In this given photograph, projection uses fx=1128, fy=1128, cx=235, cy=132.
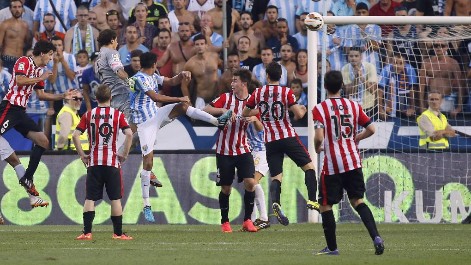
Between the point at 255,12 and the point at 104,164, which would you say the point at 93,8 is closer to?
the point at 255,12

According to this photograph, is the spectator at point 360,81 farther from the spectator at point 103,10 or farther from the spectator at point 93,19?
the spectator at point 93,19

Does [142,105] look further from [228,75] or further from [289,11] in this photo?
[289,11]

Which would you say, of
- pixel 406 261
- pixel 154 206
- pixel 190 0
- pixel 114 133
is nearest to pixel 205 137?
pixel 154 206

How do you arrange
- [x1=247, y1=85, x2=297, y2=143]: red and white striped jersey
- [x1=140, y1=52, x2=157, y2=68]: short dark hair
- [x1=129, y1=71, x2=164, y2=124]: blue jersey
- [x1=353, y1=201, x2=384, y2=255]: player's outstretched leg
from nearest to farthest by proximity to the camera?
[x1=353, y1=201, x2=384, y2=255]: player's outstretched leg
[x1=247, y1=85, x2=297, y2=143]: red and white striped jersey
[x1=140, y1=52, x2=157, y2=68]: short dark hair
[x1=129, y1=71, x2=164, y2=124]: blue jersey

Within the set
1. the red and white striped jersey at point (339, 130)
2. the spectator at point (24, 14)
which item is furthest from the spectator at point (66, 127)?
the red and white striped jersey at point (339, 130)

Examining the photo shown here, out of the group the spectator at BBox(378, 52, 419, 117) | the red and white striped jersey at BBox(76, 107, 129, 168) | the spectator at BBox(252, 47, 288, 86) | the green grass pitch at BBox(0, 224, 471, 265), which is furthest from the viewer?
the spectator at BBox(252, 47, 288, 86)

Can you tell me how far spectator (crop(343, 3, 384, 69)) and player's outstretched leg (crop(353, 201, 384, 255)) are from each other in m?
8.35

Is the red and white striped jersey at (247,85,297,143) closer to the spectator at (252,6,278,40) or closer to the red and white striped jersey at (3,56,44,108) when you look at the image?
the red and white striped jersey at (3,56,44,108)

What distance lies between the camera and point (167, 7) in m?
22.2

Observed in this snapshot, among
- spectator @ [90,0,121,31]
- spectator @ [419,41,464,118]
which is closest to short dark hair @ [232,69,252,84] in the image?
spectator @ [419,41,464,118]

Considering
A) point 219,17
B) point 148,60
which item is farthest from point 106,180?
point 219,17

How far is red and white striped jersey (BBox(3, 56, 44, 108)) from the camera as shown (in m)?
16.2

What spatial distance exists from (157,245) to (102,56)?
4235mm

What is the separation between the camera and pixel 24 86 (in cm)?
1650
